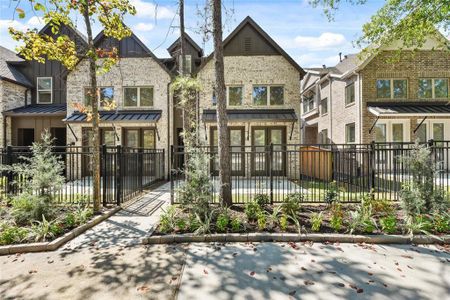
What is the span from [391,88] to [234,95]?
372 inches

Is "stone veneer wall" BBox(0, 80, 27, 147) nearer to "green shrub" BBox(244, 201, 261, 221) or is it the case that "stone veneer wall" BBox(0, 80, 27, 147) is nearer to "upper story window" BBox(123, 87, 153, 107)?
"upper story window" BBox(123, 87, 153, 107)

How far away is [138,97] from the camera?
47.5 feet

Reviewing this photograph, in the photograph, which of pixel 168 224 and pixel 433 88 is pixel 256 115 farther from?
pixel 433 88

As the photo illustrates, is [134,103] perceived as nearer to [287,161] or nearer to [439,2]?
[287,161]

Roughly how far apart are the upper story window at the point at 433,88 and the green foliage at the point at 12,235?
62.6 feet

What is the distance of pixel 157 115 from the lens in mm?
13742

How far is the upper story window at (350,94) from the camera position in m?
15.9

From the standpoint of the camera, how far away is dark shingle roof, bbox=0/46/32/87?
48.6ft

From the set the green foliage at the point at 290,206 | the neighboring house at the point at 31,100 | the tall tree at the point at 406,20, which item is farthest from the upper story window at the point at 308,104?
the neighboring house at the point at 31,100

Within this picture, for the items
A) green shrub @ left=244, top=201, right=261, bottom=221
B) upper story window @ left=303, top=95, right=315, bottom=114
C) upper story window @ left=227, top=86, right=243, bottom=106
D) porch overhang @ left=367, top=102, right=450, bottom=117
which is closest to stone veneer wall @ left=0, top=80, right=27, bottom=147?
upper story window @ left=227, top=86, right=243, bottom=106

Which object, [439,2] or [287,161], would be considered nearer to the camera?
[439,2]

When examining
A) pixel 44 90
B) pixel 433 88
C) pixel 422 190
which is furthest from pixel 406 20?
pixel 44 90

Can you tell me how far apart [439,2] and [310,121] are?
54.1ft

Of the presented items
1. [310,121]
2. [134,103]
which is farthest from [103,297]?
[310,121]
